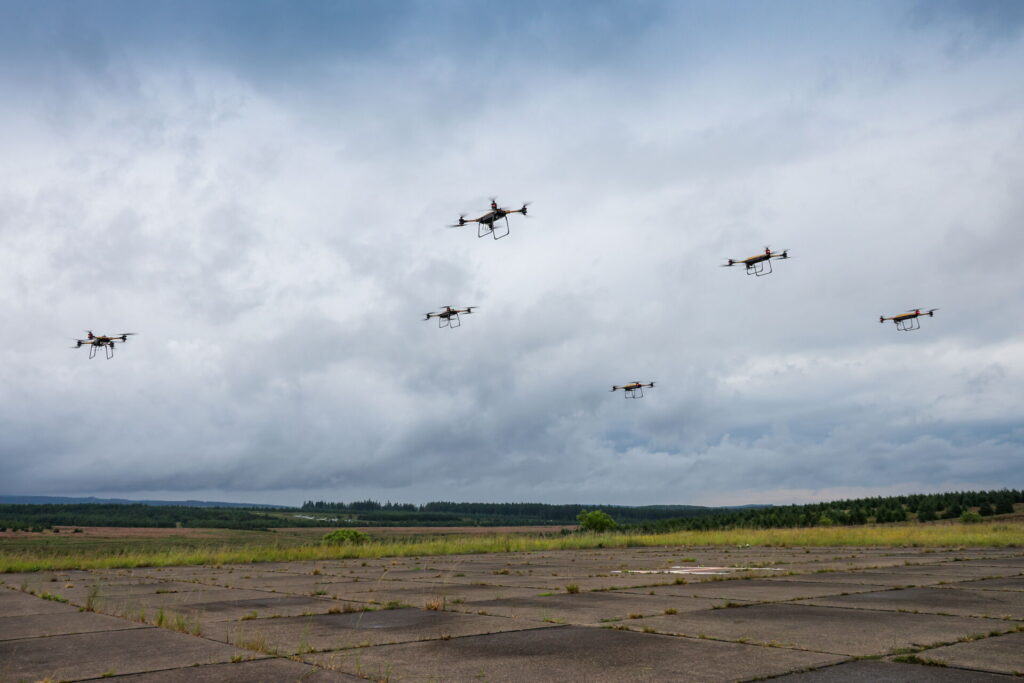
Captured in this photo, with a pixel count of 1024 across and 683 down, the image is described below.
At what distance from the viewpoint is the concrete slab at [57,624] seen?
1205cm

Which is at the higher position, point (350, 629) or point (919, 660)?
point (919, 660)

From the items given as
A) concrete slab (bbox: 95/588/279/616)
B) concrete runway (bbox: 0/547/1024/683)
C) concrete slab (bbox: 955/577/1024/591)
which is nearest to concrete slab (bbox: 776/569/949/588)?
concrete runway (bbox: 0/547/1024/683)

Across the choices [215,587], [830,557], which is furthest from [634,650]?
[830,557]

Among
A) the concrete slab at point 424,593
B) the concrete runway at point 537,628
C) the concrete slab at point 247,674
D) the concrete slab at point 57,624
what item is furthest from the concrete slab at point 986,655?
the concrete slab at point 57,624

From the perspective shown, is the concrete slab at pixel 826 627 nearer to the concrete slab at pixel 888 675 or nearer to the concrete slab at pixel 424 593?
the concrete slab at pixel 888 675

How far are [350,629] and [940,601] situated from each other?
35.9 ft

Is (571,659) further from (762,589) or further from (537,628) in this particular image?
(762,589)

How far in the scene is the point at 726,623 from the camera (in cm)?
A: 1177

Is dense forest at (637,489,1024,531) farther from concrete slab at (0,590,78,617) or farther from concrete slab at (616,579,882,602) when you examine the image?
concrete slab at (0,590,78,617)

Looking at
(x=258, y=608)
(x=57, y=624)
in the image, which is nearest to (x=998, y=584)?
(x=258, y=608)

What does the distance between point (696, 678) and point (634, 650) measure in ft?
5.95

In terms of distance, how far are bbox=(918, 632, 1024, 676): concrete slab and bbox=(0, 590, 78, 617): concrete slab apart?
15526 millimetres

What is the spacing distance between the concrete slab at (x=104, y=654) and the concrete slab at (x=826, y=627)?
6292 millimetres

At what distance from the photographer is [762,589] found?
1714cm
